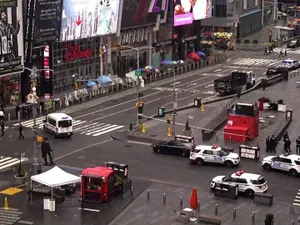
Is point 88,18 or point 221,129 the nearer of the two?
point 221,129

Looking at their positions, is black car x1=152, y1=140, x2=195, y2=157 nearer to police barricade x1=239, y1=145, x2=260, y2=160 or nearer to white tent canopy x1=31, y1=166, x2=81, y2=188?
police barricade x1=239, y1=145, x2=260, y2=160

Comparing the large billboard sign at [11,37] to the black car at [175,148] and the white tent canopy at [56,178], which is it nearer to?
the black car at [175,148]

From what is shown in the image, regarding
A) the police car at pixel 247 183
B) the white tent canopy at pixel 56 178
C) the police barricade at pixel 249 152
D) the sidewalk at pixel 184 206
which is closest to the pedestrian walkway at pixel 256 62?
the police barricade at pixel 249 152

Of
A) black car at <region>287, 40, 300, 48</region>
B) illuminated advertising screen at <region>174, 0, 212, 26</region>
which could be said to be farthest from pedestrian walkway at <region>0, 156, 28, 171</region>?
black car at <region>287, 40, 300, 48</region>

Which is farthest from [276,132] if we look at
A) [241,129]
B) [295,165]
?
[295,165]

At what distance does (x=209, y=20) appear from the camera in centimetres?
15188

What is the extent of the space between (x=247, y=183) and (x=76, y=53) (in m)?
50.8

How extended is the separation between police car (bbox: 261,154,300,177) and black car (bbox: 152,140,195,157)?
22.4ft

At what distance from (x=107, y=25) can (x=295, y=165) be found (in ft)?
160

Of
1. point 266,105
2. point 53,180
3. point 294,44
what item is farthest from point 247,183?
point 294,44

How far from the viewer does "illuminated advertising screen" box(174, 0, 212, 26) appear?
117 meters

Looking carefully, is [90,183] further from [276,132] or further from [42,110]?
[42,110]

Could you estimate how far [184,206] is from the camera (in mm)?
46281

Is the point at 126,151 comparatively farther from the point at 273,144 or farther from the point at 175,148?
the point at 273,144
